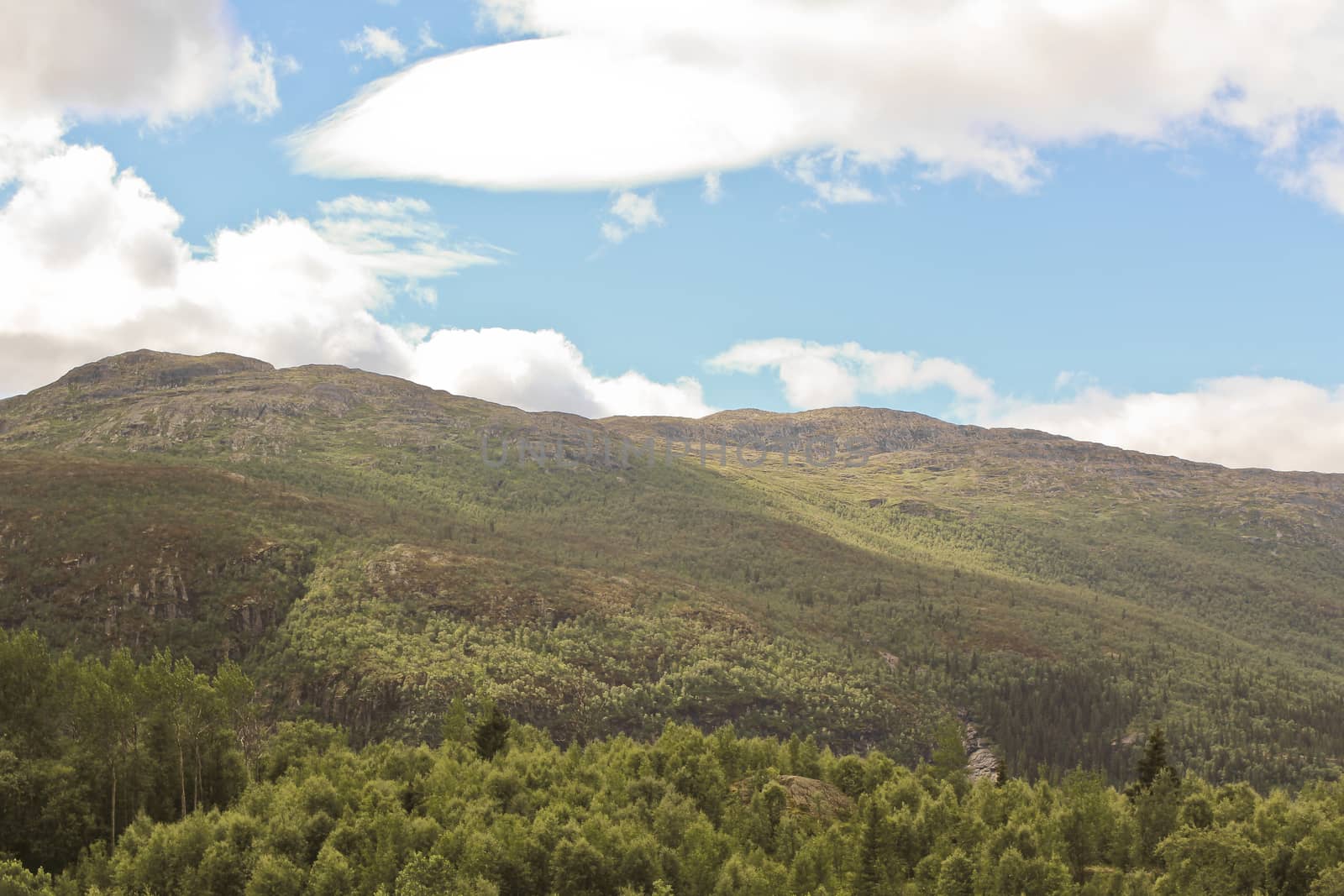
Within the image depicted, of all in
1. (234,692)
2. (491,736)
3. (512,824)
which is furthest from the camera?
(491,736)

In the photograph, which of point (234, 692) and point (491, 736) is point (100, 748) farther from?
point (491, 736)

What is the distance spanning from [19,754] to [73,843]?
37.0 ft

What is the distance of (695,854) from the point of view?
9756cm

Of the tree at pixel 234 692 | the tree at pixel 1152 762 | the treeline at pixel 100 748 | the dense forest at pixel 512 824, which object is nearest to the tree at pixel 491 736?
the dense forest at pixel 512 824

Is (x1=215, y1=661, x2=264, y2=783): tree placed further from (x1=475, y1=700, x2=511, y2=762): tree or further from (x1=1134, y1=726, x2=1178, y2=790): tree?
(x1=1134, y1=726, x2=1178, y2=790): tree

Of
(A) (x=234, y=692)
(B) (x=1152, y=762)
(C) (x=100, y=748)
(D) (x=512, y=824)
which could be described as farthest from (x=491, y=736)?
(B) (x=1152, y=762)

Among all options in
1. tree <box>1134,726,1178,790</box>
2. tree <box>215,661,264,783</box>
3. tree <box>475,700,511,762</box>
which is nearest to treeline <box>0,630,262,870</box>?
tree <box>215,661,264,783</box>

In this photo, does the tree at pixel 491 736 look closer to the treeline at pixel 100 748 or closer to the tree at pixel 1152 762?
the treeline at pixel 100 748

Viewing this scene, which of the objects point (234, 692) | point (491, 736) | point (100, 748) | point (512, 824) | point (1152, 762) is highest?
point (234, 692)

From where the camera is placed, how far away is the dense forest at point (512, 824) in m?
92.2

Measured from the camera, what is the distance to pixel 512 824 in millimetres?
102562

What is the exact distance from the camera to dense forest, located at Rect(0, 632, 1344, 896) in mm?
92188

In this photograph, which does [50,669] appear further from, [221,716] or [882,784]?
[882,784]

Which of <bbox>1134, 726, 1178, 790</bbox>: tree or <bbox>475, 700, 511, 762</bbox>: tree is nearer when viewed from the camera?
<bbox>1134, 726, 1178, 790</bbox>: tree
